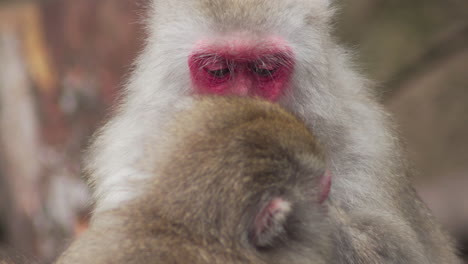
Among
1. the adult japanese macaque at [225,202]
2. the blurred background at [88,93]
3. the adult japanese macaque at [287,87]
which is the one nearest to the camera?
the adult japanese macaque at [225,202]

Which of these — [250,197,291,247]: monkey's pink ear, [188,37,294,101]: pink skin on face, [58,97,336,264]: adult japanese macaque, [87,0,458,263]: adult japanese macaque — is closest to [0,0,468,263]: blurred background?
[87,0,458,263]: adult japanese macaque

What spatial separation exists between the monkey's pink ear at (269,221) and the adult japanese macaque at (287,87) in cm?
83

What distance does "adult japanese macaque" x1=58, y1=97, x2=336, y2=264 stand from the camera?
3312mm

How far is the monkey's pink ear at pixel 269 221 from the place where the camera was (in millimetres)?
3344

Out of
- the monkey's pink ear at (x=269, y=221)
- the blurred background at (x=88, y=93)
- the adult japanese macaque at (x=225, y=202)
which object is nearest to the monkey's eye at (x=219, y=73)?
the adult japanese macaque at (x=225, y=202)

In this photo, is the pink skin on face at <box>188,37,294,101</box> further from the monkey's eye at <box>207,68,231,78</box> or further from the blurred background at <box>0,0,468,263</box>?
the blurred background at <box>0,0,468,263</box>

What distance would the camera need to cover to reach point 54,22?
9.02 metres

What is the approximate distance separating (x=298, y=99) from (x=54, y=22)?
5.32 metres

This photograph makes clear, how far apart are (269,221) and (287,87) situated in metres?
1.32

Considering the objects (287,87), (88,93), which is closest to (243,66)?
(287,87)

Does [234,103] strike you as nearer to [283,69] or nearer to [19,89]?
[283,69]

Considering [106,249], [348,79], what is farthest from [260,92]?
[106,249]

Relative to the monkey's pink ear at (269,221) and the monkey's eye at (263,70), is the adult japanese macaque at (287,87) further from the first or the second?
the monkey's pink ear at (269,221)

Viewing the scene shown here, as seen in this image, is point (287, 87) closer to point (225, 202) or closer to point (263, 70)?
point (263, 70)
